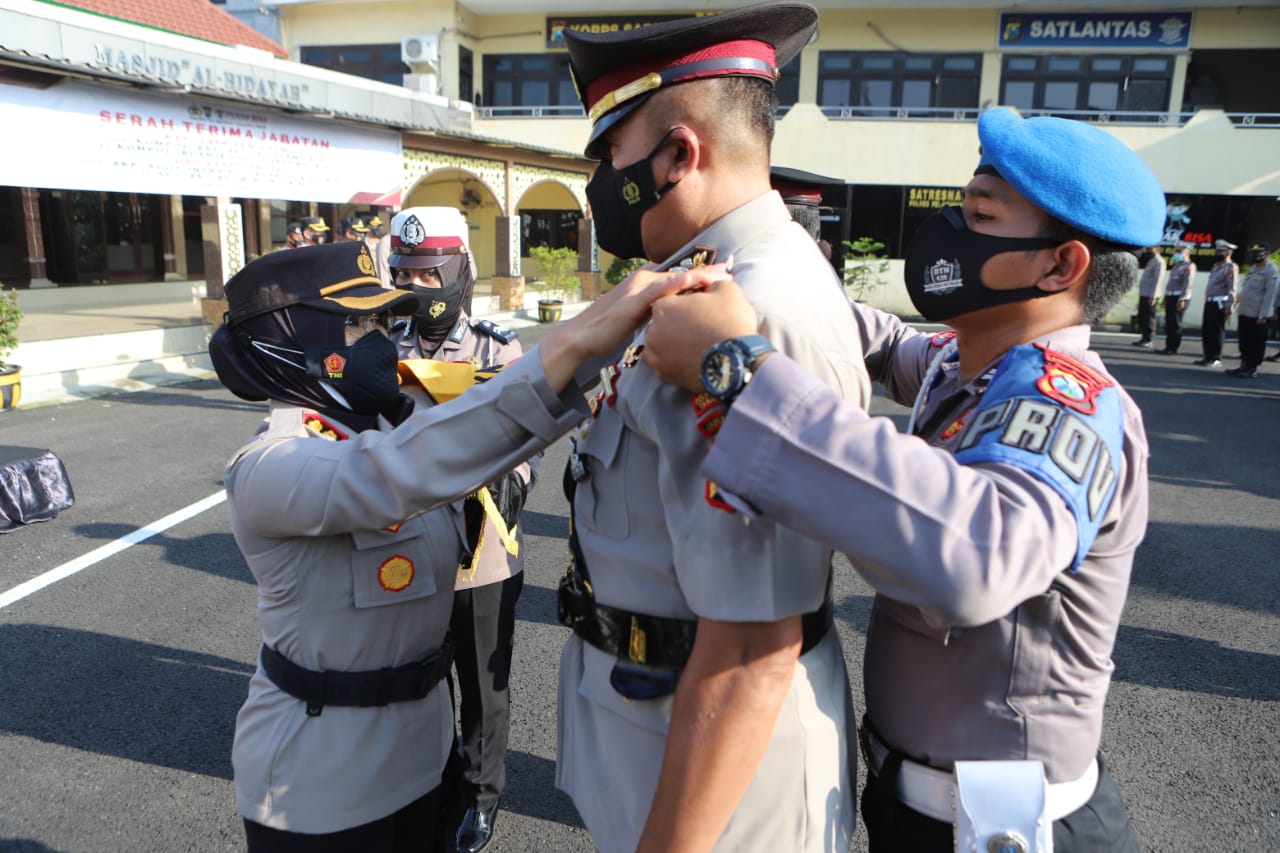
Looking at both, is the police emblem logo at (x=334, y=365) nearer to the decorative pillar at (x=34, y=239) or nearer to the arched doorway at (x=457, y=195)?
the decorative pillar at (x=34, y=239)

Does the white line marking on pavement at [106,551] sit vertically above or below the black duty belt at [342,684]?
below

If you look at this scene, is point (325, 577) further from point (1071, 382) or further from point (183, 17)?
point (183, 17)

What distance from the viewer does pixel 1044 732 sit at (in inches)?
50.3

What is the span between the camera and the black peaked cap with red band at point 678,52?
4.18 ft

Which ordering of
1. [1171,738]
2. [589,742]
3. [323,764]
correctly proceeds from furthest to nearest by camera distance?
[1171,738]
[323,764]
[589,742]

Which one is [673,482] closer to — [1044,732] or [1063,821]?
[1044,732]

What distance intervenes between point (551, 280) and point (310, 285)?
16.5m

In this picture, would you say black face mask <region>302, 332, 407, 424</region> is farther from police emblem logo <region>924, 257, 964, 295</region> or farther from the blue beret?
the blue beret

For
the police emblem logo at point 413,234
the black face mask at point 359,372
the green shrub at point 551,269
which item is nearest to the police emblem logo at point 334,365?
the black face mask at point 359,372

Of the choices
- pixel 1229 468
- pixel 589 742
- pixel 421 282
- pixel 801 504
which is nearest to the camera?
pixel 801 504

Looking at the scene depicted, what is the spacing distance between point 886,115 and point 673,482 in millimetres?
24910

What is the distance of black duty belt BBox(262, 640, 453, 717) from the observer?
170cm

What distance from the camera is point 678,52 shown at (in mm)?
1309

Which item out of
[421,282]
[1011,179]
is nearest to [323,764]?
[1011,179]
